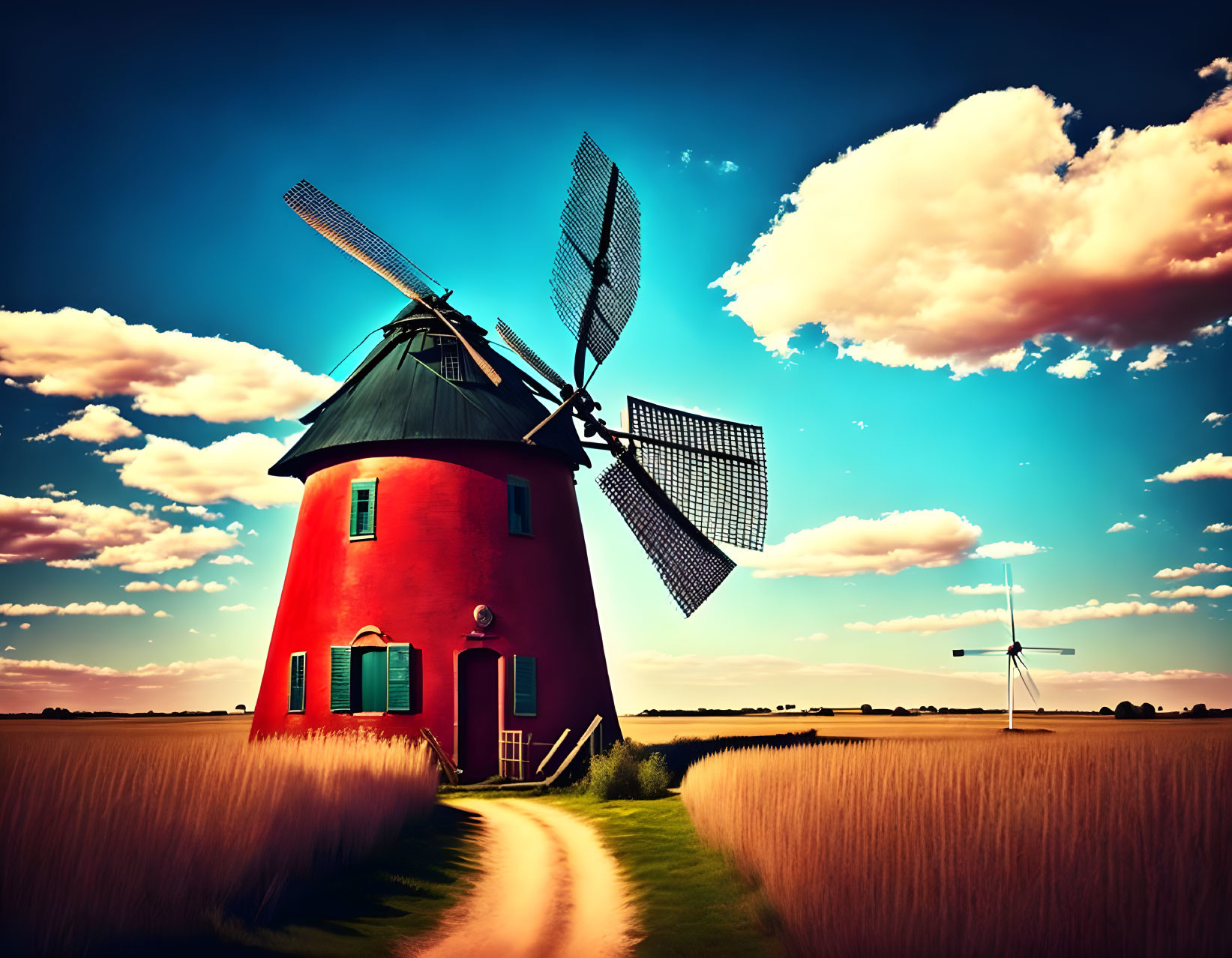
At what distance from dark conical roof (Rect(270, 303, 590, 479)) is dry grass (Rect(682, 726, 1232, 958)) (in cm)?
1237

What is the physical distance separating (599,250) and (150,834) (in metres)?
16.1

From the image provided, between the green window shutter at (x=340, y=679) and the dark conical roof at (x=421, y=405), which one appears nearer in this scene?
the green window shutter at (x=340, y=679)

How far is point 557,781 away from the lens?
18594mm

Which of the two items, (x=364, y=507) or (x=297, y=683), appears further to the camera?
(x=364, y=507)

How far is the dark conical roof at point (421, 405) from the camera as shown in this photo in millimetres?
20109

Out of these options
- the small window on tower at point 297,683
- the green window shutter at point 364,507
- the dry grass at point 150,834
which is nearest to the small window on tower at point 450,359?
the green window shutter at point 364,507

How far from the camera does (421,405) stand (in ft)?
66.8

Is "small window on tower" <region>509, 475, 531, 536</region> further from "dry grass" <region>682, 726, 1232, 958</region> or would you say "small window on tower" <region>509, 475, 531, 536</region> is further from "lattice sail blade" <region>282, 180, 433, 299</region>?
"dry grass" <region>682, 726, 1232, 958</region>

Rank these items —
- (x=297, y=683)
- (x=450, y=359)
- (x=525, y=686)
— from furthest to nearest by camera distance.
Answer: (x=450, y=359) < (x=297, y=683) < (x=525, y=686)

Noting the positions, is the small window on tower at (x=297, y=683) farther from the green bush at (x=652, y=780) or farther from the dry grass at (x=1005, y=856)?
the dry grass at (x=1005, y=856)

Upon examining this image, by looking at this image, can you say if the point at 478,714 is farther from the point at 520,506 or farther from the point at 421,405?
the point at 421,405

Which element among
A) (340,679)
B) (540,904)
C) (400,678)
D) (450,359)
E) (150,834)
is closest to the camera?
(150,834)

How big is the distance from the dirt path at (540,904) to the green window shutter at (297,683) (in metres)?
8.22

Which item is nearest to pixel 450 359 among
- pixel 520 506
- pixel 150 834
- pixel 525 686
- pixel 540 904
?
pixel 520 506
